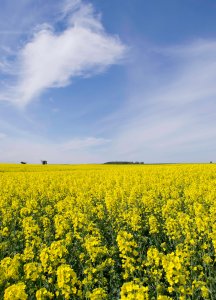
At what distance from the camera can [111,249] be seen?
7.77 metres

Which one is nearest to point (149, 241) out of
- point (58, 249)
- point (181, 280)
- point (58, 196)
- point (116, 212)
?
point (116, 212)

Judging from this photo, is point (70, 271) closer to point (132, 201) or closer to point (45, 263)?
point (45, 263)

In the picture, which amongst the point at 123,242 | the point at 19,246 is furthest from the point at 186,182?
the point at 123,242

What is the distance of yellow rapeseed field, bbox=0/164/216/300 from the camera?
4.79 m

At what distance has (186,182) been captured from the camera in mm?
17562

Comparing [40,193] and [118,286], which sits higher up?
[40,193]

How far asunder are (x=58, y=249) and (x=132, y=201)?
267 inches

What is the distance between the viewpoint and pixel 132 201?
12.2 metres

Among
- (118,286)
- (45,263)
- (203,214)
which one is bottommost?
(118,286)

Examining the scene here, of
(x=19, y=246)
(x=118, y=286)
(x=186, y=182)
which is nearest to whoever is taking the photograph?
(x=118, y=286)

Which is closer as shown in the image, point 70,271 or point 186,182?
point 70,271

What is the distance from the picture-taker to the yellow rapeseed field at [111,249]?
4.79 m

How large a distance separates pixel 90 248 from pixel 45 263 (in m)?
0.95

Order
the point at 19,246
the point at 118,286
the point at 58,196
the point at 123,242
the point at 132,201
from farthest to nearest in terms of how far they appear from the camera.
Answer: the point at 58,196, the point at 132,201, the point at 19,246, the point at 118,286, the point at 123,242
